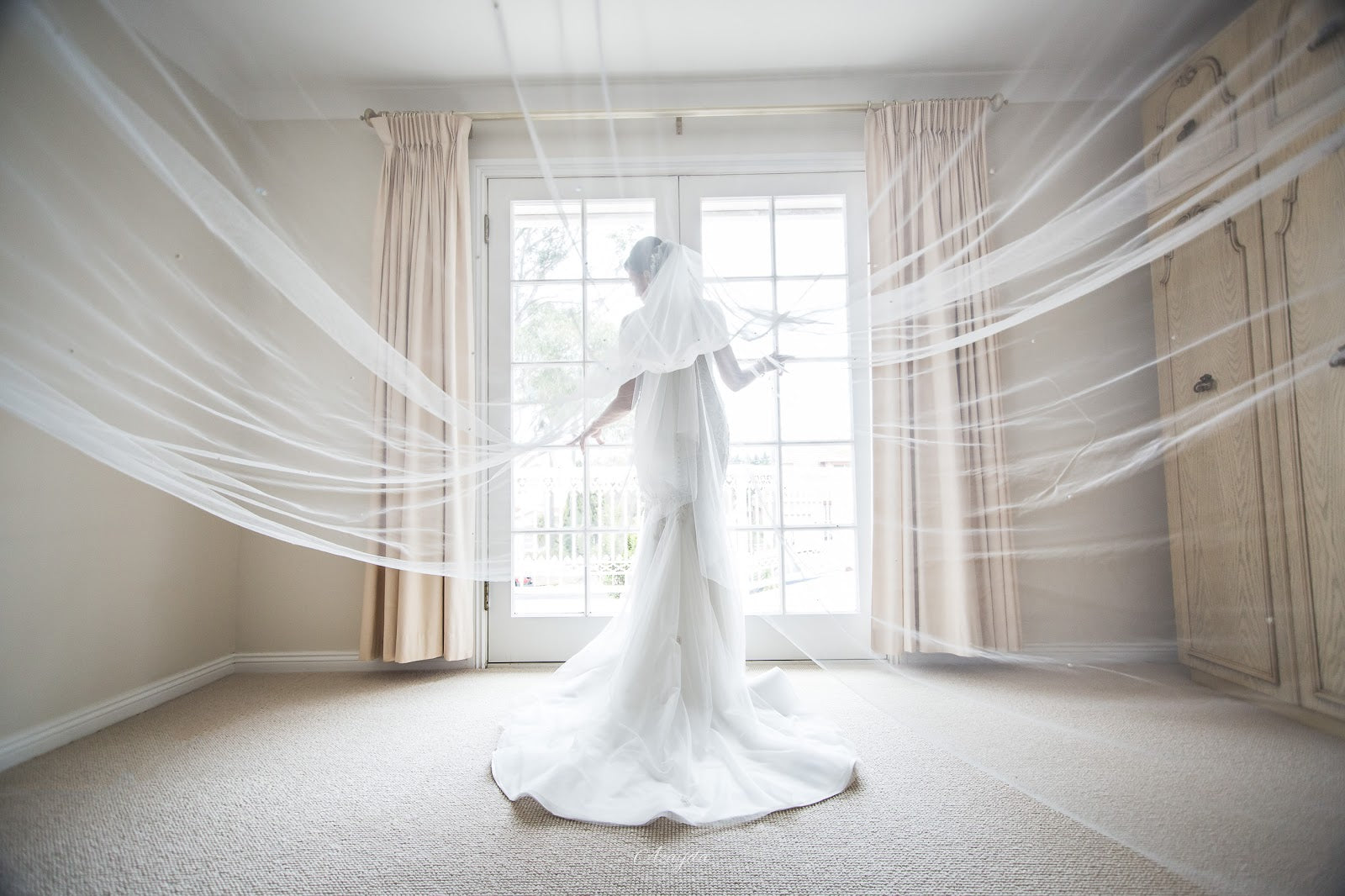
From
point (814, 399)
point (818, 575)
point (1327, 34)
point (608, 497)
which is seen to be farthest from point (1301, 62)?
point (608, 497)

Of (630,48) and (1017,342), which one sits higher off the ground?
(630,48)

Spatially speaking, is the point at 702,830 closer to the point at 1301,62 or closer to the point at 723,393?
the point at 723,393

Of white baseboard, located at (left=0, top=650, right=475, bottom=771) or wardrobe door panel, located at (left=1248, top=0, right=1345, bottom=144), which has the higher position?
wardrobe door panel, located at (left=1248, top=0, right=1345, bottom=144)

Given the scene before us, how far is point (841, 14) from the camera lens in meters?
2.10

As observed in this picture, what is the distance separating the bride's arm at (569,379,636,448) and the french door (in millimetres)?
114

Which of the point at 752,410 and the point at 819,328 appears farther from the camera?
the point at 752,410


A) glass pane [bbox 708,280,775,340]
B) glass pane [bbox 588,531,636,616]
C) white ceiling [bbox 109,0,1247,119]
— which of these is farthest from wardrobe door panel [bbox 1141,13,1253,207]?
glass pane [bbox 588,531,636,616]

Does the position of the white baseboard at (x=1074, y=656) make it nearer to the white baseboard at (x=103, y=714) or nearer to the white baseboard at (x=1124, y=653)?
the white baseboard at (x=1124, y=653)

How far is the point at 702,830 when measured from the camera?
4.14 feet

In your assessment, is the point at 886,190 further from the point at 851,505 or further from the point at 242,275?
the point at 242,275

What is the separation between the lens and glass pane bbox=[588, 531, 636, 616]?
2.41 metres

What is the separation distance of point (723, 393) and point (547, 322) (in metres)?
0.78

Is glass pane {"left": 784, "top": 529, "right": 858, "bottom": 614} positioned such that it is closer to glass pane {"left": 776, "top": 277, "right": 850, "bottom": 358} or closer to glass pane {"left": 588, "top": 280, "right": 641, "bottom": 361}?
glass pane {"left": 776, "top": 277, "right": 850, "bottom": 358}

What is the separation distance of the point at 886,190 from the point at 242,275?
211cm
